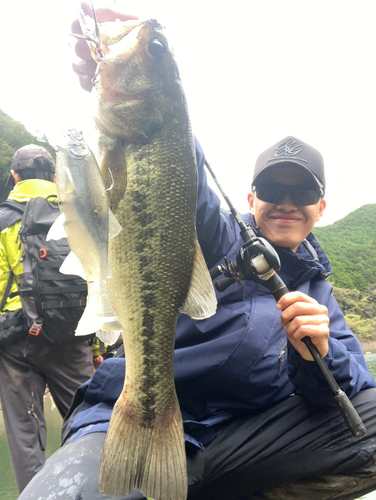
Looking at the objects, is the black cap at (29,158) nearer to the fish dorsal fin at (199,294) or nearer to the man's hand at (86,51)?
the man's hand at (86,51)

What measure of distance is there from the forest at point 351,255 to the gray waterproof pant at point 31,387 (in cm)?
1860

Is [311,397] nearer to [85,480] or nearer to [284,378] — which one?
[284,378]

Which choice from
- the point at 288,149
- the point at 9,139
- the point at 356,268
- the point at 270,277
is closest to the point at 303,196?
the point at 288,149

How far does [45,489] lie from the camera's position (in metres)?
1.66

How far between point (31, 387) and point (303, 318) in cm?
295

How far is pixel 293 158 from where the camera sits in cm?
260

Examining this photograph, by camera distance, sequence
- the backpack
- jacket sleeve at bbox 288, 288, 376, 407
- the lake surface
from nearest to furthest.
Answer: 1. jacket sleeve at bbox 288, 288, 376, 407
2. the backpack
3. the lake surface

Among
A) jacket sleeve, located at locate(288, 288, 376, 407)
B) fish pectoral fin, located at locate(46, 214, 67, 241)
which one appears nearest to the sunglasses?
jacket sleeve, located at locate(288, 288, 376, 407)

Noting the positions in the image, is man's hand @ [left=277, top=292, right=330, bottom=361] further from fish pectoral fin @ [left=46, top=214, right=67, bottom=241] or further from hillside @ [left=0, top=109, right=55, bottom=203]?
hillside @ [left=0, top=109, right=55, bottom=203]

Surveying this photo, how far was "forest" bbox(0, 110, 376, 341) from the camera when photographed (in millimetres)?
25672

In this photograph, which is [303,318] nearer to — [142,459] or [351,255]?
[142,459]

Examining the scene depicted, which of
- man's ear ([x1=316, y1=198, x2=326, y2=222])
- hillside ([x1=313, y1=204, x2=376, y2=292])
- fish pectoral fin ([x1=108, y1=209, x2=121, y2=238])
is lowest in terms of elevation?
hillside ([x1=313, y1=204, x2=376, y2=292])

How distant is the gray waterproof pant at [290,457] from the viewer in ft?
6.68

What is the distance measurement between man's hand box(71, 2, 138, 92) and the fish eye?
0.27 metres
